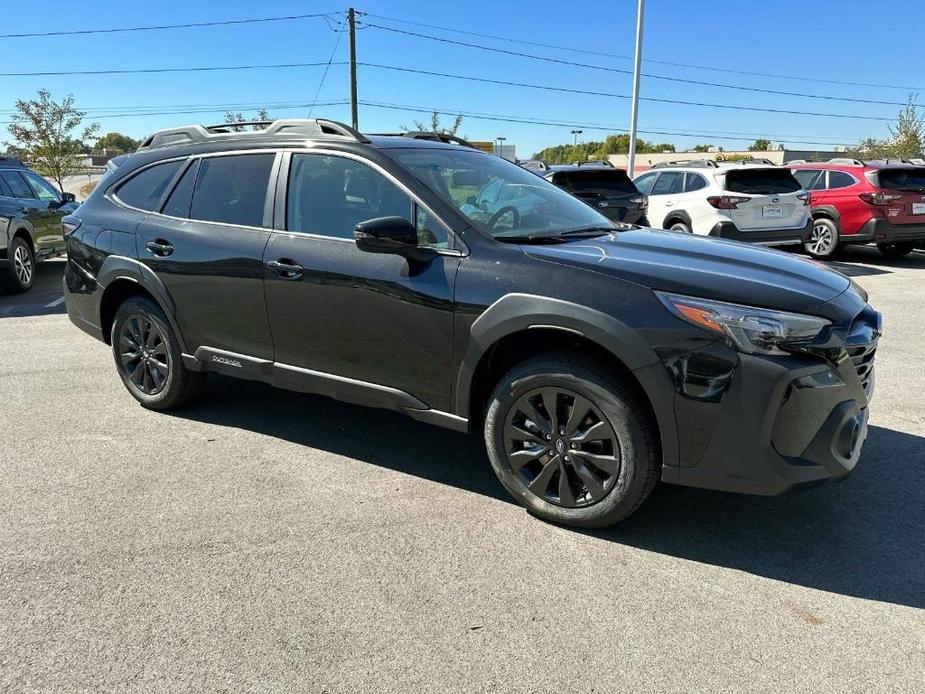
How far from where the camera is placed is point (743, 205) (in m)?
10.5

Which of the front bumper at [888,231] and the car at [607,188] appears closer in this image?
the car at [607,188]

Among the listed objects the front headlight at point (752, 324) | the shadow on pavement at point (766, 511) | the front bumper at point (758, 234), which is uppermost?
the front headlight at point (752, 324)

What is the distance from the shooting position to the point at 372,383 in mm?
3643

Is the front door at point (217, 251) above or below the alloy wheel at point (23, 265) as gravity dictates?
above

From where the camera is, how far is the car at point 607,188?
34.3ft

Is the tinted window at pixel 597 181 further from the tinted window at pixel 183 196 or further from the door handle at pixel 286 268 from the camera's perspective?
the door handle at pixel 286 268

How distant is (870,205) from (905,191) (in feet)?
1.85

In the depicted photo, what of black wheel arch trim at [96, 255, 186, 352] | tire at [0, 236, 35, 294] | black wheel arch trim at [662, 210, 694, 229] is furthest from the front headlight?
tire at [0, 236, 35, 294]

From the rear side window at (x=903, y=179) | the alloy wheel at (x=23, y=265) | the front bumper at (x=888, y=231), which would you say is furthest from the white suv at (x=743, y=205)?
the alloy wheel at (x=23, y=265)

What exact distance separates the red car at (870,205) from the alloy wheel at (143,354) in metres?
11.0

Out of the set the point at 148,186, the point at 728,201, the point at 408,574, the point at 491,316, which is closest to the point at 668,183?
the point at 728,201

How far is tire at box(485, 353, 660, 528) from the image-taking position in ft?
9.71

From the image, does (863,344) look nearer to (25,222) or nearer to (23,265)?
(23,265)

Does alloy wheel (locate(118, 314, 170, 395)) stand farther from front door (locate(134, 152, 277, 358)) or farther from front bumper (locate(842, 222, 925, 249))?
front bumper (locate(842, 222, 925, 249))
